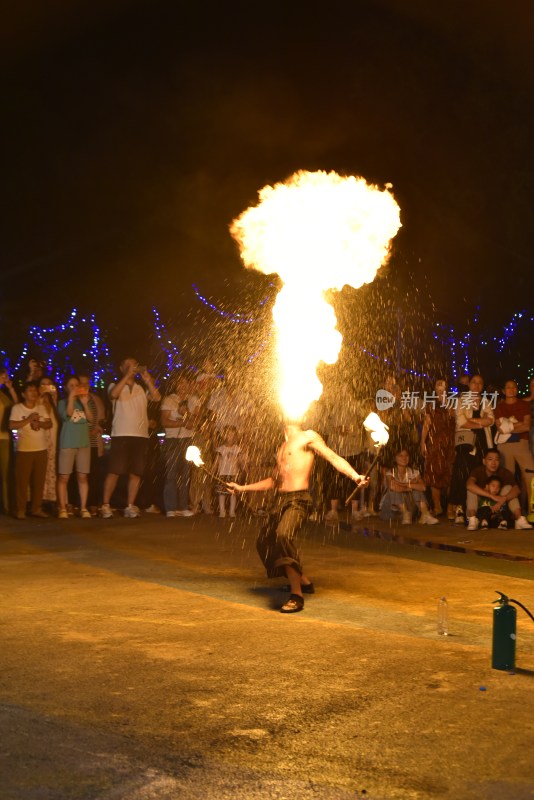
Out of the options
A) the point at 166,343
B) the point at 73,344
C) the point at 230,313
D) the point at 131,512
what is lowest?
the point at 131,512

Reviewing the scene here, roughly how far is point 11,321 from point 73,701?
3041 cm

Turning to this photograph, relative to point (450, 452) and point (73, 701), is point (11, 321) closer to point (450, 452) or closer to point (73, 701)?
point (450, 452)

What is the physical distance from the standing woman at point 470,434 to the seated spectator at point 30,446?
5.66 meters

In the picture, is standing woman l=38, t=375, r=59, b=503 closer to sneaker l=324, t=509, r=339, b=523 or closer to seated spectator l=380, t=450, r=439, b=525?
sneaker l=324, t=509, r=339, b=523

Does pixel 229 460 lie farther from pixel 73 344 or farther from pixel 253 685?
pixel 73 344

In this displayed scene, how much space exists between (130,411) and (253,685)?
9205mm

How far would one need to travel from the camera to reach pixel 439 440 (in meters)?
14.7

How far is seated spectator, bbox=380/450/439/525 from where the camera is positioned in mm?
14234

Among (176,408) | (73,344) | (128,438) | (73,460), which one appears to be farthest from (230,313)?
(73,460)

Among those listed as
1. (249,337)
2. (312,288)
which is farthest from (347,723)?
(249,337)

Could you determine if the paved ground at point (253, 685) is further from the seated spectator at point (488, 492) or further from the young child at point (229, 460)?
the young child at point (229, 460)

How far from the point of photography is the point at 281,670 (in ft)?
19.9

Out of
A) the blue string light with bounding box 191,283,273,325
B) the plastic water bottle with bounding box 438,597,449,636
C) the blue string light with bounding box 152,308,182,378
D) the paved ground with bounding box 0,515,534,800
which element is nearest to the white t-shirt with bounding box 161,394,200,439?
the paved ground with bounding box 0,515,534,800

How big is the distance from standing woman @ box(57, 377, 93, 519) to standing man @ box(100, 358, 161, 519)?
0.32 m
